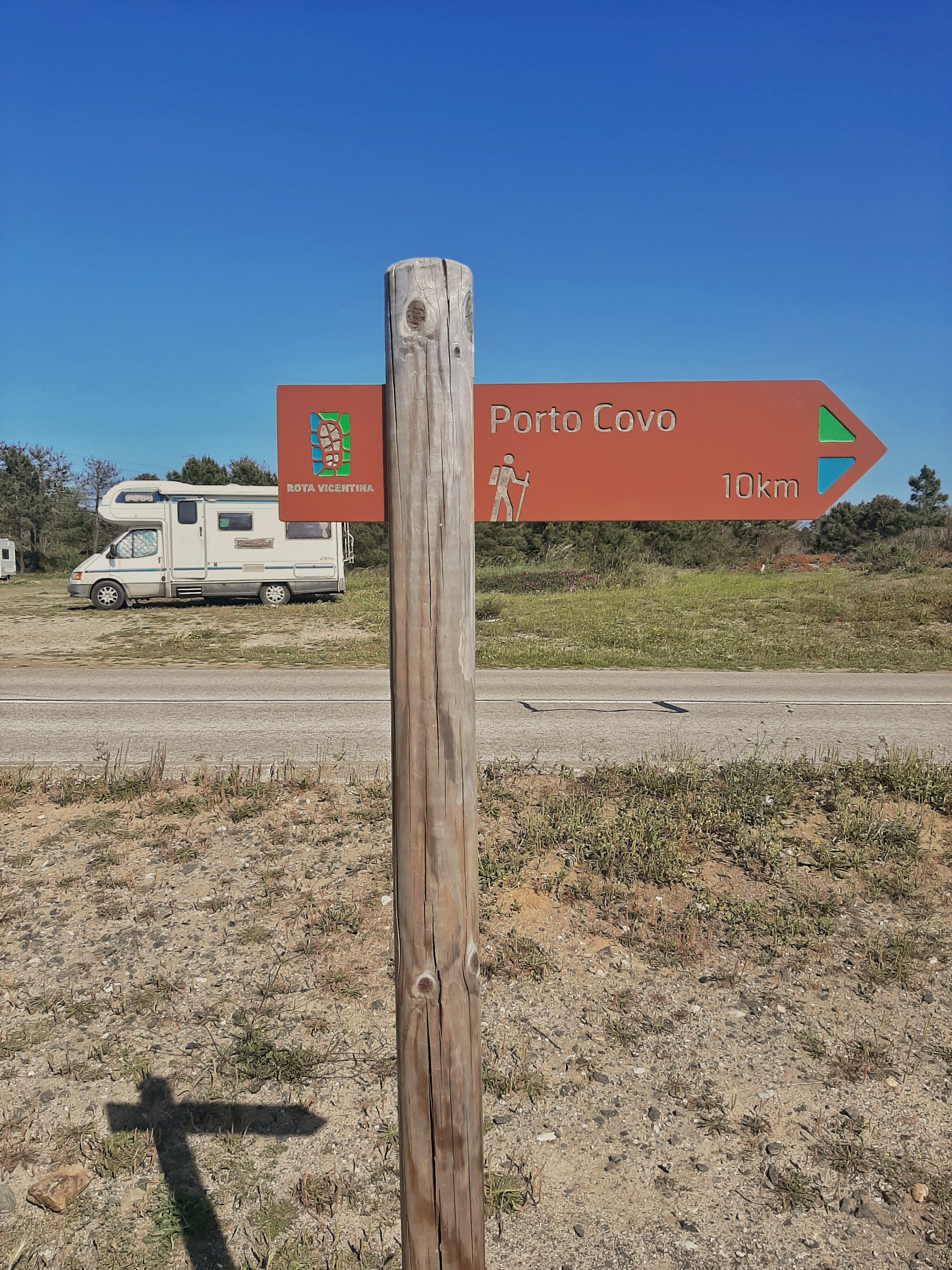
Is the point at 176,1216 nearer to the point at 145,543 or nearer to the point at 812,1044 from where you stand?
the point at 812,1044

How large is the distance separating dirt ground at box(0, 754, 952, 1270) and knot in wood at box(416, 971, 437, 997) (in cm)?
152

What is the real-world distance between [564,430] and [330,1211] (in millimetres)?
2617

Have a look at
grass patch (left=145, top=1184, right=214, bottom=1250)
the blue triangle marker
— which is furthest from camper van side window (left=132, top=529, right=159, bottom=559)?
the blue triangle marker

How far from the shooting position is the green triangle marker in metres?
1.97

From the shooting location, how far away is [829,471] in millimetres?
1997

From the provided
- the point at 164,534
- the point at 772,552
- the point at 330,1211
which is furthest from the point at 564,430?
the point at 772,552

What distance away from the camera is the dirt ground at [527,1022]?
2.75 metres

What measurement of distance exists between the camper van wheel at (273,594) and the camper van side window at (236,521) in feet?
4.56

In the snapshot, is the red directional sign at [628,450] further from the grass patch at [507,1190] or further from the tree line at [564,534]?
the tree line at [564,534]

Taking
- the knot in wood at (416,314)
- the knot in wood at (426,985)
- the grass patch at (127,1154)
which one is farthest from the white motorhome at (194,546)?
the knot in wood at (426,985)

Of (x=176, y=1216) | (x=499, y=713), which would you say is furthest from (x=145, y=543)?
(x=176, y=1216)

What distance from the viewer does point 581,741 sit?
23.2 feet

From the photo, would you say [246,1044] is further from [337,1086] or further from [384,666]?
[384,666]

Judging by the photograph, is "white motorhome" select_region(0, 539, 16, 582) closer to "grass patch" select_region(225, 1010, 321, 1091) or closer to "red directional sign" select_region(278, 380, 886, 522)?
"grass patch" select_region(225, 1010, 321, 1091)
